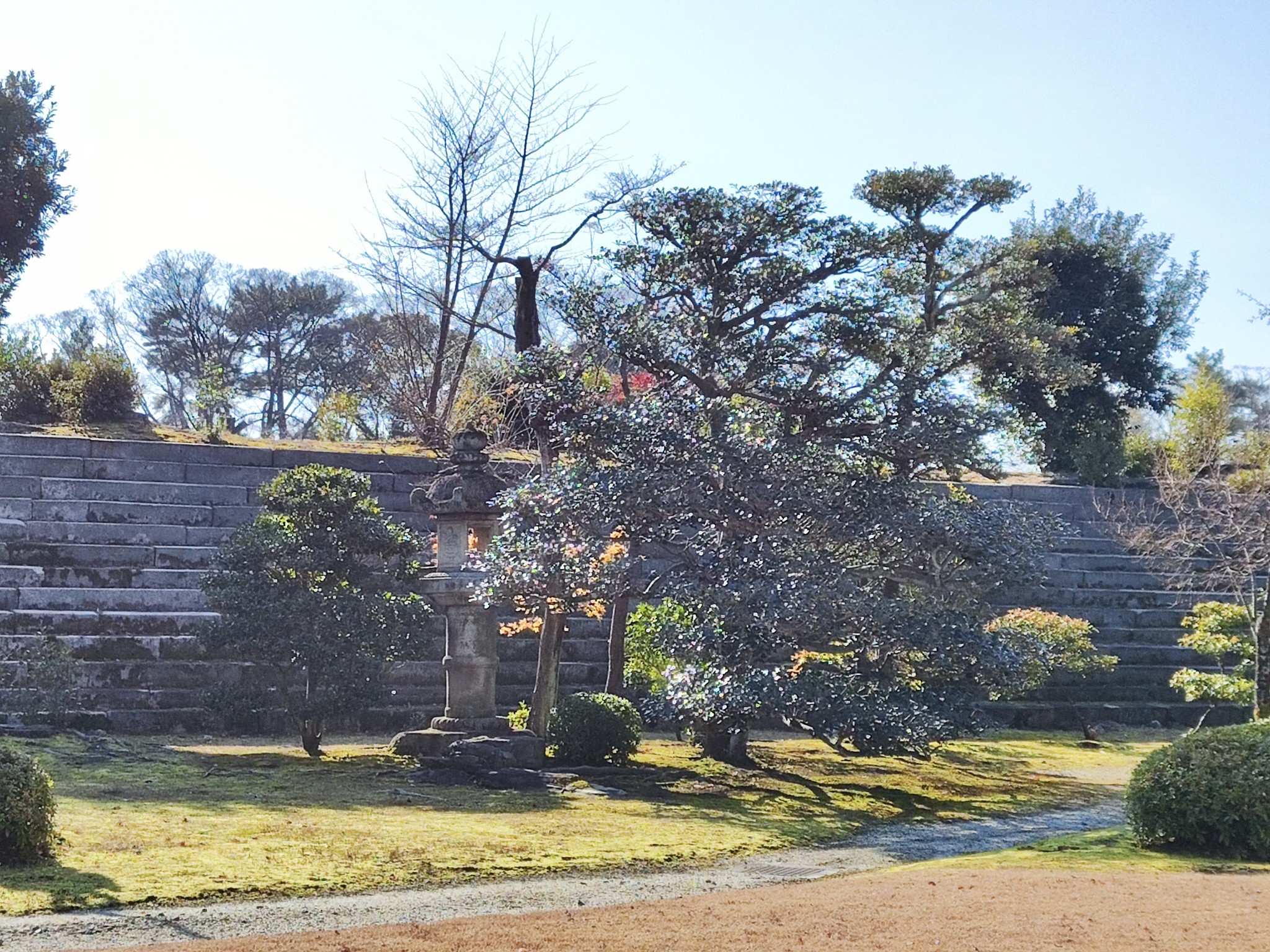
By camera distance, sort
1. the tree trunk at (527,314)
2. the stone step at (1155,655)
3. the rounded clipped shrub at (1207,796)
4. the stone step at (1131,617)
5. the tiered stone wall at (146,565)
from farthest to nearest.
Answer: the stone step at (1131,617), the stone step at (1155,655), the tiered stone wall at (146,565), the tree trunk at (527,314), the rounded clipped shrub at (1207,796)

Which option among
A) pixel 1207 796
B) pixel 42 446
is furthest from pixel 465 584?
pixel 42 446

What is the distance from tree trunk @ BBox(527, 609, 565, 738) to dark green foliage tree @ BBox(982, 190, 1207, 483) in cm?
1857

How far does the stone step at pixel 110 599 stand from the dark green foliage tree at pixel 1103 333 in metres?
19.2

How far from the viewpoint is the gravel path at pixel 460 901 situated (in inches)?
254

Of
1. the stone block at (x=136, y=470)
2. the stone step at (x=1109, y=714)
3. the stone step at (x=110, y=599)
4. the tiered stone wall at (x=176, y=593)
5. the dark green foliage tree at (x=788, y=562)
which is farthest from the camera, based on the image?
the stone step at (x=1109, y=714)

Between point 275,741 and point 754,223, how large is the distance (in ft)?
26.4

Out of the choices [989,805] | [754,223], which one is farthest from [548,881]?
[754,223]

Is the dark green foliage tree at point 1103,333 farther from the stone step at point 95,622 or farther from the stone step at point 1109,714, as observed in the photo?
the stone step at point 95,622

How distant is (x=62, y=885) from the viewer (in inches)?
285

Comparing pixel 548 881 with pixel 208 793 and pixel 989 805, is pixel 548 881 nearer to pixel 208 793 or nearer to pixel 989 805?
pixel 208 793

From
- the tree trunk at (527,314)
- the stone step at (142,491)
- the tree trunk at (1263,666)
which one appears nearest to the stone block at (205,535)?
the stone step at (142,491)

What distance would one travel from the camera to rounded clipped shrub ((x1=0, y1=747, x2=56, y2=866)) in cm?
755

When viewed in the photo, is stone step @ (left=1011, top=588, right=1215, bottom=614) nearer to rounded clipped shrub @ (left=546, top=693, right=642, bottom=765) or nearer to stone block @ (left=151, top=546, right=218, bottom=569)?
rounded clipped shrub @ (left=546, top=693, right=642, bottom=765)

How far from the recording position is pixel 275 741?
50.5ft
